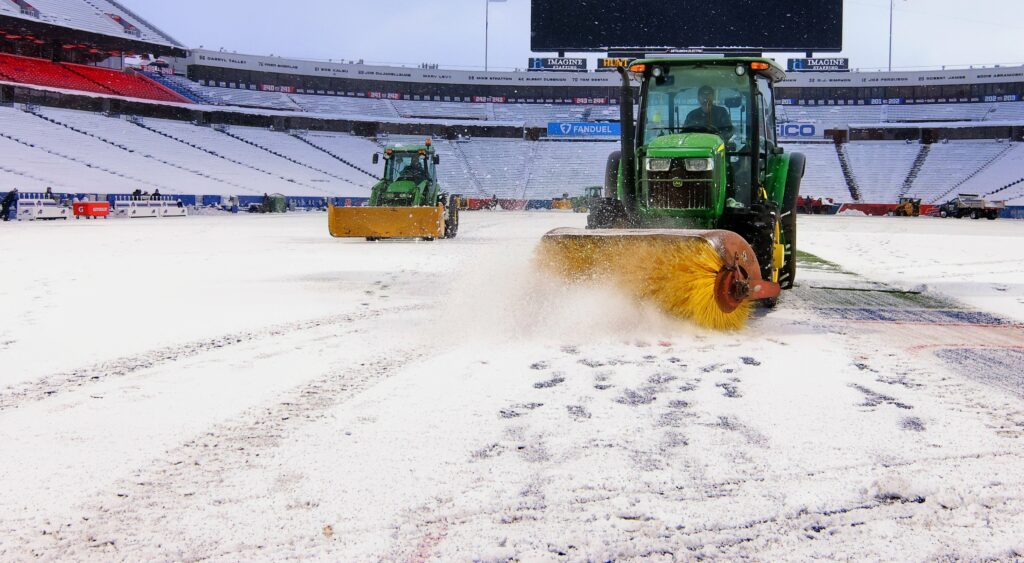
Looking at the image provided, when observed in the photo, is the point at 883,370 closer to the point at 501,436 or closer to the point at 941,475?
the point at 941,475

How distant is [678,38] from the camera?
98.1ft

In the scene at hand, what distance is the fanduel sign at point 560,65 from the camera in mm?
66312

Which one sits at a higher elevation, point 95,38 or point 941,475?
point 95,38

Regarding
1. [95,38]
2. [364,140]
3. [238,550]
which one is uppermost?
[95,38]

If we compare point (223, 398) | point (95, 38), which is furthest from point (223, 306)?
point (95, 38)

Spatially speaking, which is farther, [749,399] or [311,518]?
[749,399]

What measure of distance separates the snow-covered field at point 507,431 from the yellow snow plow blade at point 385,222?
400 inches

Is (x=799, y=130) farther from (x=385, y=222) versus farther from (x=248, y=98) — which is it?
(x=385, y=222)

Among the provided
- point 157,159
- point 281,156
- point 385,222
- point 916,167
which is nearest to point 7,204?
point 385,222

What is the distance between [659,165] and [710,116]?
0.83m

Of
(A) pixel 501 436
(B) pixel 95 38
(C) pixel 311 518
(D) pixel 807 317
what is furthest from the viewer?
(B) pixel 95 38

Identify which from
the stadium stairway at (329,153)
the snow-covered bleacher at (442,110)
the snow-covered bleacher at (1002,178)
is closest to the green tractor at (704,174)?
the snow-covered bleacher at (1002,178)

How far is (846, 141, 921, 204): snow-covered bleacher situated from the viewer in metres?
52.4

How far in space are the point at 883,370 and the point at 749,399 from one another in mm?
1186
